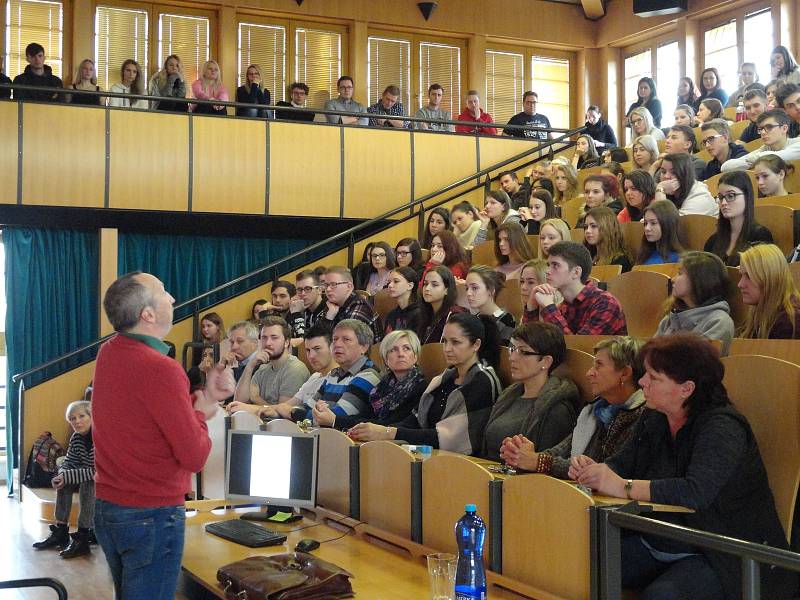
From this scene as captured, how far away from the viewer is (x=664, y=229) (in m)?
4.75

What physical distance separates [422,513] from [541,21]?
9857 millimetres

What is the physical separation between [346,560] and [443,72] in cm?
933

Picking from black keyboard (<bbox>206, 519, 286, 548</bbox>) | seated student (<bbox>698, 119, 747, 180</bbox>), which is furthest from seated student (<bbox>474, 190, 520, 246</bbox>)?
black keyboard (<bbox>206, 519, 286, 548</bbox>)

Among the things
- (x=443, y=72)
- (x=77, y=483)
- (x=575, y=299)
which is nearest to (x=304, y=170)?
(x=443, y=72)

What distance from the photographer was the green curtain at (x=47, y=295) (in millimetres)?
8680

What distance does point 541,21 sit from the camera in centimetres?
1191

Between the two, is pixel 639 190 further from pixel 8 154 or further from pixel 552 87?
pixel 552 87

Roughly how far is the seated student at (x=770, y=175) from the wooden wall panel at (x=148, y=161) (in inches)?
208

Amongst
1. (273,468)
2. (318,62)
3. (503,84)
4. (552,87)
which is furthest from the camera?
(552,87)

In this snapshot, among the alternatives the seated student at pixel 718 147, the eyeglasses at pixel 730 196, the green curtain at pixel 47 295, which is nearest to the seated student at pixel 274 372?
the eyeglasses at pixel 730 196

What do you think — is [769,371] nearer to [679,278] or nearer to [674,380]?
[674,380]

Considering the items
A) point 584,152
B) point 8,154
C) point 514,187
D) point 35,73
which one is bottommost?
point 514,187

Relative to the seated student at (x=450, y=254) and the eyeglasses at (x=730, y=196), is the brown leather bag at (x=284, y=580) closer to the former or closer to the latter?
the eyeglasses at (x=730, y=196)

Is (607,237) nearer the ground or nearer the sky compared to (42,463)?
nearer the sky
